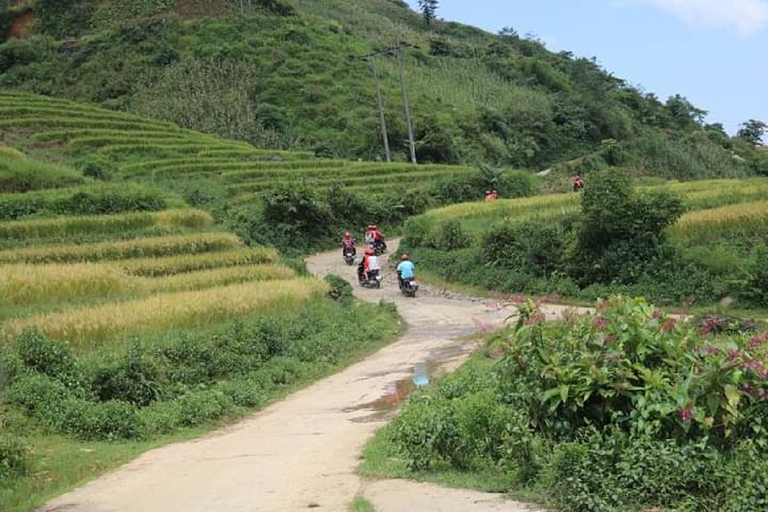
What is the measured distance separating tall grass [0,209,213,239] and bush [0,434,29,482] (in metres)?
15.9

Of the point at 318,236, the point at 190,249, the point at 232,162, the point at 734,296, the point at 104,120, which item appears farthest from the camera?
the point at 104,120

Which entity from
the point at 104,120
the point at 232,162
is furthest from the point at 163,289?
the point at 104,120

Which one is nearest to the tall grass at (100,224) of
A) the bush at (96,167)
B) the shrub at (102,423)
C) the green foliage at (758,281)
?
the bush at (96,167)

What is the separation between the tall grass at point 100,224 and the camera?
24500 millimetres

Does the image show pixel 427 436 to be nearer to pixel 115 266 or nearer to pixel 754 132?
pixel 115 266

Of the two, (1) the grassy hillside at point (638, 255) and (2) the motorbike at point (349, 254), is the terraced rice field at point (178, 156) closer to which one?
(2) the motorbike at point (349, 254)

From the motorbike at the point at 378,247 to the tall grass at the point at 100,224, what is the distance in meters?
6.70

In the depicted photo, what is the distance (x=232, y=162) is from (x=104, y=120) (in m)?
9.77

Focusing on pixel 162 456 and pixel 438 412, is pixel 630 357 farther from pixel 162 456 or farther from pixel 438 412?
pixel 162 456

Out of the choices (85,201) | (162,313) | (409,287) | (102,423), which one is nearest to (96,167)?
(85,201)

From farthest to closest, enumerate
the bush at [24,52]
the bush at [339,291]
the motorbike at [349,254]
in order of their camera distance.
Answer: the bush at [24,52] < the motorbike at [349,254] < the bush at [339,291]

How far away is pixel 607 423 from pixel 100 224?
853 inches

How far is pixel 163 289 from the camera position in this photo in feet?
66.8

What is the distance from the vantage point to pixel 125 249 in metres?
23.5
